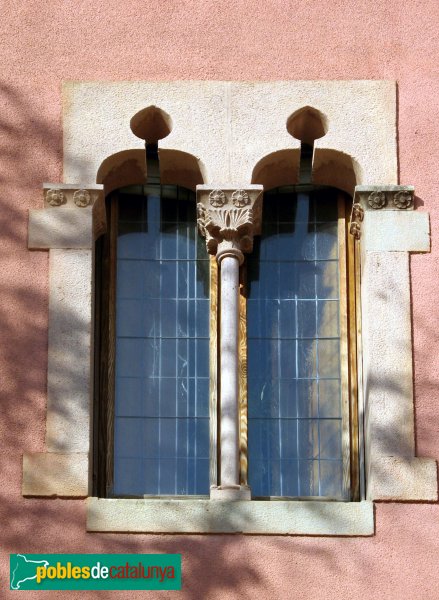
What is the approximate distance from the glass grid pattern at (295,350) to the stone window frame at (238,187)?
0.83 feet

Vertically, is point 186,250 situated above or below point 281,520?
above

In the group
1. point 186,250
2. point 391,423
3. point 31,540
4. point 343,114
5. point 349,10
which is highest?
point 349,10

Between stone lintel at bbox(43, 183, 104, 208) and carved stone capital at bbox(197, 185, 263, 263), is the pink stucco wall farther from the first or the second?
carved stone capital at bbox(197, 185, 263, 263)

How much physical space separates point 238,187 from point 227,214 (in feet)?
0.57

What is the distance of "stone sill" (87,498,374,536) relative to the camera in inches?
409

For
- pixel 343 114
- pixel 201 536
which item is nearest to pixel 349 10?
pixel 343 114

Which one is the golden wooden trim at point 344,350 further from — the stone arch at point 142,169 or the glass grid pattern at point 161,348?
the stone arch at point 142,169

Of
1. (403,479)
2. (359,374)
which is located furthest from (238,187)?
(403,479)

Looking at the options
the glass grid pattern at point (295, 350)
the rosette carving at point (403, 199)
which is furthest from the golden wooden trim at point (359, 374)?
the rosette carving at point (403, 199)

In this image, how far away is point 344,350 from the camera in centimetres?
1120

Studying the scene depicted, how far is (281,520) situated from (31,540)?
1.37 metres

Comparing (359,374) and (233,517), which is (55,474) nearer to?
(233,517)

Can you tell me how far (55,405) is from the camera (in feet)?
35.1

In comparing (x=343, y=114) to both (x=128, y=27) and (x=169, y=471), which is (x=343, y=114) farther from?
(x=169, y=471)
